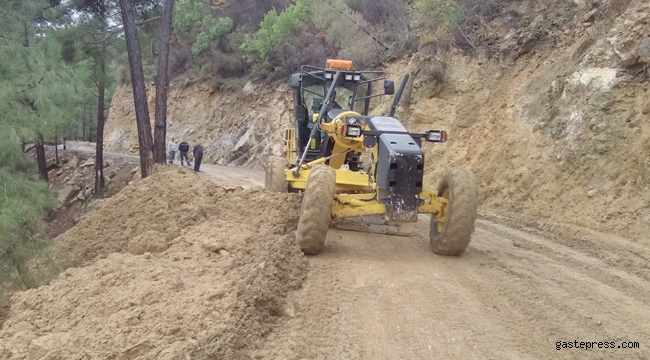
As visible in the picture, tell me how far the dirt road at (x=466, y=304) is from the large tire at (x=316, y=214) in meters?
0.25

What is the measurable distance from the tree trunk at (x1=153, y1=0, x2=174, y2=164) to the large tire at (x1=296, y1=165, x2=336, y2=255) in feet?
34.5

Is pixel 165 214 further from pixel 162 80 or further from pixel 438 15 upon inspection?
pixel 438 15

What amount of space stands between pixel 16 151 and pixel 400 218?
6.14 metres

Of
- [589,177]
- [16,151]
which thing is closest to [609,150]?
[589,177]

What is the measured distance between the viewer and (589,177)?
10.8 meters

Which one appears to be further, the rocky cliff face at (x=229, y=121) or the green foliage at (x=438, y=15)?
the rocky cliff face at (x=229, y=121)

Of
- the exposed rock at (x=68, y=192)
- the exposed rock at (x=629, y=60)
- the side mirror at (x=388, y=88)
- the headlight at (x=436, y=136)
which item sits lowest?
the exposed rock at (x=68, y=192)

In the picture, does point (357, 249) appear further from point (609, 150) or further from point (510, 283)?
point (609, 150)

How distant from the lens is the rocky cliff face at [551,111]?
10.3 m

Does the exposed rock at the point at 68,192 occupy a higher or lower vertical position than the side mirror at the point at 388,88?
lower

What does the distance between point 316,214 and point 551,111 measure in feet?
25.6

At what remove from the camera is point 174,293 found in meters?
5.20

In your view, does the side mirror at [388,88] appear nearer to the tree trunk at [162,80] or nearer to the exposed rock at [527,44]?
the exposed rock at [527,44]

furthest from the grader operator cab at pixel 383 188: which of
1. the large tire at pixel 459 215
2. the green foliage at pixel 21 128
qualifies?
the green foliage at pixel 21 128
